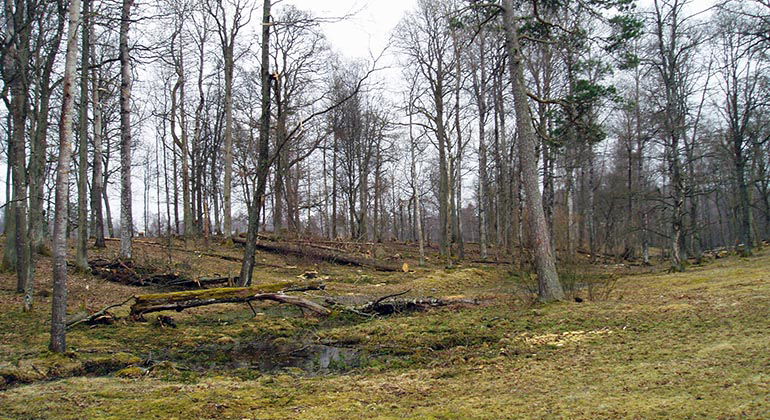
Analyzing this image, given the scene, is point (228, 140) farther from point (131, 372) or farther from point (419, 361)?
point (419, 361)

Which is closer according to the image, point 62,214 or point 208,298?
point 62,214

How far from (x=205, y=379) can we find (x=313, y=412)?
2.09 m

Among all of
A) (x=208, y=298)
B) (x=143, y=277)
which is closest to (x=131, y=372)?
(x=208, y=298)

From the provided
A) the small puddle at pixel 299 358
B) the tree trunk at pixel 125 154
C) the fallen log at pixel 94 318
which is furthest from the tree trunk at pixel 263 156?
the small puddle at pixel 299 358

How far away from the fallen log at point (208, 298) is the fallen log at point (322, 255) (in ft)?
35.0

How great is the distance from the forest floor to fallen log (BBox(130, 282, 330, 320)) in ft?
1.03

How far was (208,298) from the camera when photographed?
33.4 feet

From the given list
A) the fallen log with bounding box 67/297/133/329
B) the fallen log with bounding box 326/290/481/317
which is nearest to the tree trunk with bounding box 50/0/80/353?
the fallen log with bounding box 67/297/133/329

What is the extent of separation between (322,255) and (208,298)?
460 inches

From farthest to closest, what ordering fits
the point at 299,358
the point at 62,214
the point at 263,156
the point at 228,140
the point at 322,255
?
the point at 228,140 → the point at 322,255 → the point at 263,156 → the point at 299,358 → the point at 62,214

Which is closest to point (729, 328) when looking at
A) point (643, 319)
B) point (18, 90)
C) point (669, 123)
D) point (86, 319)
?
point (643, 319)

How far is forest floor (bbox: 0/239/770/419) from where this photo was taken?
412 centimetres

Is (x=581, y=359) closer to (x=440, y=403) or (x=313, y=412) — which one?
(x=440, y=403)

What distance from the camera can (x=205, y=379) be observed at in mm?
5637
